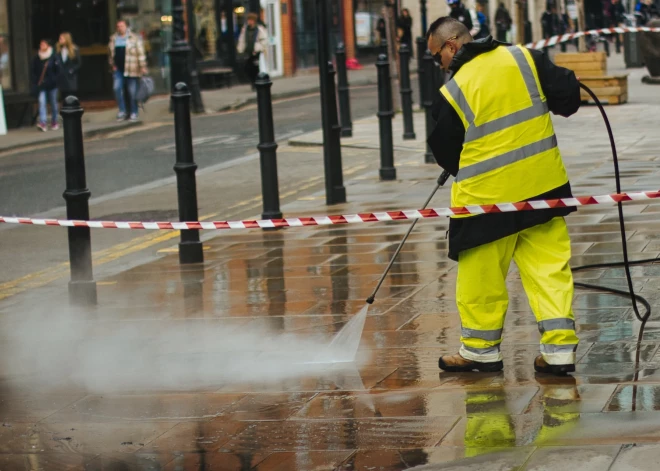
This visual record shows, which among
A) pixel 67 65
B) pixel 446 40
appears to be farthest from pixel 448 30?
pixel 67 65

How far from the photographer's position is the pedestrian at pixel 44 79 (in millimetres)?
23703

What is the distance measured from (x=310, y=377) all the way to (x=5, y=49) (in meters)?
20.6

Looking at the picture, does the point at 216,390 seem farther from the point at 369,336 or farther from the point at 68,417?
the point at 369,336

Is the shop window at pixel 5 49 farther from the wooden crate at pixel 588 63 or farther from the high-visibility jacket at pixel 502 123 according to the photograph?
the high-visibility jacket at pixel 502 123

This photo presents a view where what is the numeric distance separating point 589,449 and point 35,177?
13261 millimetres

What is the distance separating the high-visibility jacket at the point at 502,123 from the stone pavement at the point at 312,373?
833mm

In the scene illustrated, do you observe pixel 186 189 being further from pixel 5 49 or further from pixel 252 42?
pixel 252 42

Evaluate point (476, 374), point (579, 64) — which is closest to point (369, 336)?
point (476, 374)

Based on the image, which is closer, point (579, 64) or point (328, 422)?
point (328, 422)

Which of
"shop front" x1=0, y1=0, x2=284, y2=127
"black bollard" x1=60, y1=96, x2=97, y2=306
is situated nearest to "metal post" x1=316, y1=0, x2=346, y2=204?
"black bollard" x1=60, y1=96, x2=97, y2=306

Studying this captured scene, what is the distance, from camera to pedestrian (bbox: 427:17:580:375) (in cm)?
585

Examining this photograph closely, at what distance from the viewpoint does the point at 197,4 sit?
33.7 m

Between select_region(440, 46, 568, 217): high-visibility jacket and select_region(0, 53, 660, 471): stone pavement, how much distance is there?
833 mm

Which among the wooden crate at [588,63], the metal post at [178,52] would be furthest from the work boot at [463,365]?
the metal post at [178,52]
